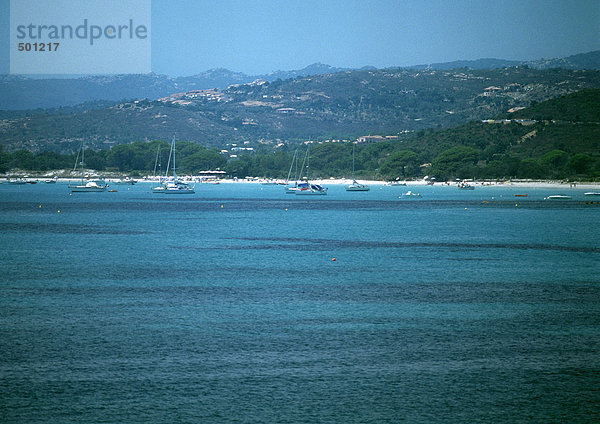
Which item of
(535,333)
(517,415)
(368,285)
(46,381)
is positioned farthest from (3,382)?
(368,285)

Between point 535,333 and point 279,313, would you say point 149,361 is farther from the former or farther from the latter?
point 535,333

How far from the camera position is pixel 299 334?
74.0 ft

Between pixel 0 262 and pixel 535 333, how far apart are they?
3097 centimetres

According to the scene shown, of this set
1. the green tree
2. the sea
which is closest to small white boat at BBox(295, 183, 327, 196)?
the green tree

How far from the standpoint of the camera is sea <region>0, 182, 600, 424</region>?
16.0 meters

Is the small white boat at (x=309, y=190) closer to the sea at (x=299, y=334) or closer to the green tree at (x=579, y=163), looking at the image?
the green tree at (x=579, y=163)

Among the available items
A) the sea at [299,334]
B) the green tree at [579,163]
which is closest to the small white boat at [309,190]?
the green tree at [579,163]

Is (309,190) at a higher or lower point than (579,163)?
lower

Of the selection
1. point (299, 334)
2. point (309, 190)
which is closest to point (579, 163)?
point (309, 190)

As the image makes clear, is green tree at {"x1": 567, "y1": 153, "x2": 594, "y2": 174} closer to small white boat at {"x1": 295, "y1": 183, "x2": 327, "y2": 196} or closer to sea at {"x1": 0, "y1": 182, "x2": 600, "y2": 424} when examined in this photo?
small white boat at {"x1": 295, "y1": 183, "x2": 327, "y2": 196}

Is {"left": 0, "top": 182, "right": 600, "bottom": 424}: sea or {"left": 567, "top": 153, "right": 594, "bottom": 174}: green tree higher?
{"left": 567, "top": 153, "right": 594, "bottom": 174}: green tree

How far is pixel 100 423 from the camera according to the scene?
1480 centimetres

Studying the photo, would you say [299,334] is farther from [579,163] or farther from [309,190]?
[579,163]

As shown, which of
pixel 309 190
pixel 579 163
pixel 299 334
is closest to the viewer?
pixel 299 334
